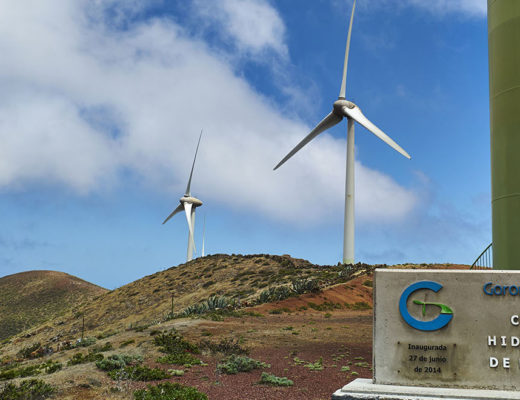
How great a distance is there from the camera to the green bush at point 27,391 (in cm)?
1299

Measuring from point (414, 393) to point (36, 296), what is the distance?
10178 centimetres

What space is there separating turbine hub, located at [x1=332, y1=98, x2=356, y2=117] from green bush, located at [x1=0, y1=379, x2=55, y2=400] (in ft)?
144

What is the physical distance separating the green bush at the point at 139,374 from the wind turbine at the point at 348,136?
118 feet

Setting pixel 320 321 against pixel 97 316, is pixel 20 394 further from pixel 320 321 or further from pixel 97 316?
pixel 97 316

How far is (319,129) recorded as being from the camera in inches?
2132

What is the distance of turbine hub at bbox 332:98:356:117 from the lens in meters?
52.8

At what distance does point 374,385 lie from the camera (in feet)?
33.8

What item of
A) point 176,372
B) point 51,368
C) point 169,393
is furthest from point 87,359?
point 169,393

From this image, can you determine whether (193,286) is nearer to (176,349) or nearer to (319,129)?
(319,129)

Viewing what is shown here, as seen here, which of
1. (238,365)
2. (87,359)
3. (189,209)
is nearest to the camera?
(238,365)

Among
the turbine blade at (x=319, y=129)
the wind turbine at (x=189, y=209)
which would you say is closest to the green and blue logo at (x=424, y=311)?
the turbine blade at (x=319, y=129)

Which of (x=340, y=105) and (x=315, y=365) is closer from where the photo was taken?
(x=315, y=365)

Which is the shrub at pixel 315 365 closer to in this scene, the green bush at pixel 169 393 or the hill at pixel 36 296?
the green bush at pixel 169 393

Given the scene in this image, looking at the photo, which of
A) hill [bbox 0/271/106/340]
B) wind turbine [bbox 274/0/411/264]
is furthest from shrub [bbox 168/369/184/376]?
hill [bbox 0/271/106/340]
